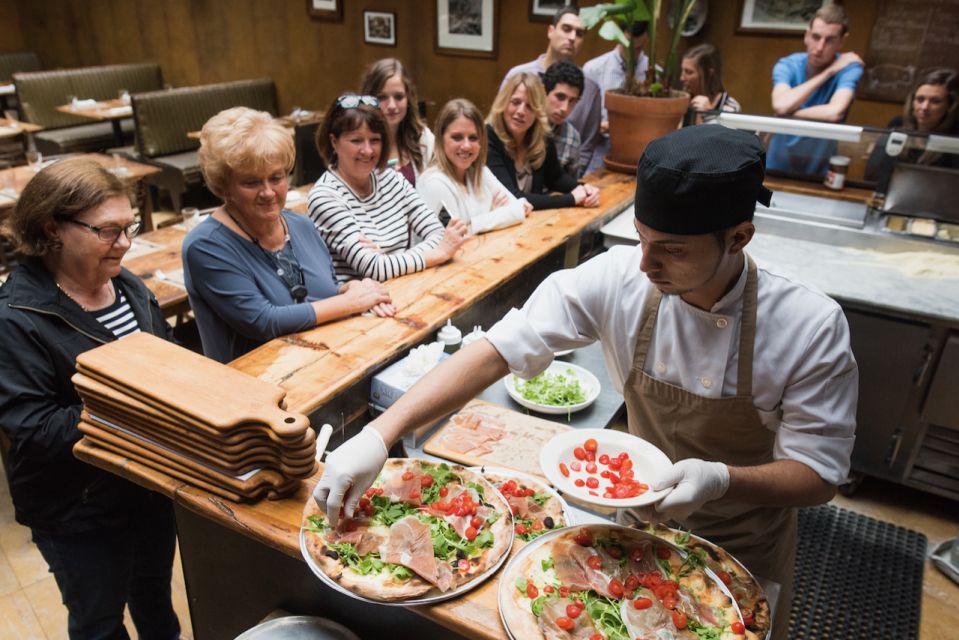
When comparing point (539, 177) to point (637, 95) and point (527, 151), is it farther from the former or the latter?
point (637, 95)

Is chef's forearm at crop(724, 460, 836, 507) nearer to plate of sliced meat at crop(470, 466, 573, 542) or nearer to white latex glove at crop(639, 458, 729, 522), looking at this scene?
white latex glove at crop(639, 458, 729, 522)

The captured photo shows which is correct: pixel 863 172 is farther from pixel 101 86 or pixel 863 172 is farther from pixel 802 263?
pixel 101 86

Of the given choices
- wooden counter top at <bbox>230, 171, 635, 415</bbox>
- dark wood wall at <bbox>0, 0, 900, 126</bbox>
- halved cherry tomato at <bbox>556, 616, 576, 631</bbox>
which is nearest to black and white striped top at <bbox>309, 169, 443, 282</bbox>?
wooden counter top at <bbox>230, 171, 635, 415</bbox>

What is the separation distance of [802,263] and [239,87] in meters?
7.01

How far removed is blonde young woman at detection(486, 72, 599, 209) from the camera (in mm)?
3574

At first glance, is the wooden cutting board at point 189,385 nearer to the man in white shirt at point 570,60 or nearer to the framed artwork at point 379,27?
the man in white shirt at point 570,60

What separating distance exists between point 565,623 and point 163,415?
0.97m

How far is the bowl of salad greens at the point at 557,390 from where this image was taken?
2320 millimetres

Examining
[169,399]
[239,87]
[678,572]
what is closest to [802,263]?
[678,572]

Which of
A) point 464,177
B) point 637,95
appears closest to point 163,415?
point 464,177

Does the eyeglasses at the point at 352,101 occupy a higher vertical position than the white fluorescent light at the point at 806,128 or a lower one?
higher

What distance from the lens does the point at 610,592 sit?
127 cm

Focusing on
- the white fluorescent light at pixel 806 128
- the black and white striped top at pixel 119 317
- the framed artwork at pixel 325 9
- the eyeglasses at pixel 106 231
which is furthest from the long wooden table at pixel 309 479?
the framed artwork at pixel 325 9

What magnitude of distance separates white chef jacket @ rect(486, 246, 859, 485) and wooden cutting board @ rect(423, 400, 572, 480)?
43cm
